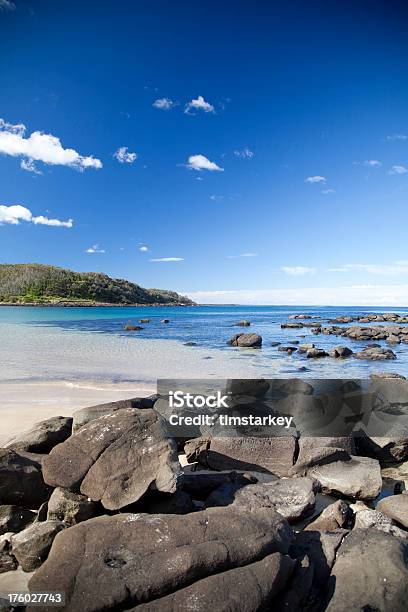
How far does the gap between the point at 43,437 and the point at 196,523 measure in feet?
13.9

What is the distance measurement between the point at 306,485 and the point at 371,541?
65.0 inches

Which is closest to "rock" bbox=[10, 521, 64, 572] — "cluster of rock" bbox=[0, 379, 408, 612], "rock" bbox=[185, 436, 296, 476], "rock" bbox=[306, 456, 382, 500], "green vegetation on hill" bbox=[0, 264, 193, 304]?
"cluster of rock" bbox=[0, 379, 408, 612]

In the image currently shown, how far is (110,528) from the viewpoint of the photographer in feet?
14.3

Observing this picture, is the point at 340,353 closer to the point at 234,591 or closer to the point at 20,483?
the point at 20,483

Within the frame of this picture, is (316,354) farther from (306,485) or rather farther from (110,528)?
(110,528)

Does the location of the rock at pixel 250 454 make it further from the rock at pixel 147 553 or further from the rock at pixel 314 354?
the rock at pixel 314 354

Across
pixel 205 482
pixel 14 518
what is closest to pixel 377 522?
pixel 205 482

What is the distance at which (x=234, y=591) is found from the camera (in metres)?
3.68

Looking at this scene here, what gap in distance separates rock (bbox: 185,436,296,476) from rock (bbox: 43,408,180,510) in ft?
7.18

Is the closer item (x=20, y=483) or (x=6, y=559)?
(x=6, y=559)

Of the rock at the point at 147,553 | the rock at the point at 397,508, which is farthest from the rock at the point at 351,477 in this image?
the rock at the point at 147,553

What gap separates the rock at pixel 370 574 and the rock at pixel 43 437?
5.26 meters

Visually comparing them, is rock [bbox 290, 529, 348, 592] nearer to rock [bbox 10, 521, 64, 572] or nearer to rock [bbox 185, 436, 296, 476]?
rock [bbox 185, 436, 296, 476]

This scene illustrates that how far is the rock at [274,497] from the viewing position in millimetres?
5621
